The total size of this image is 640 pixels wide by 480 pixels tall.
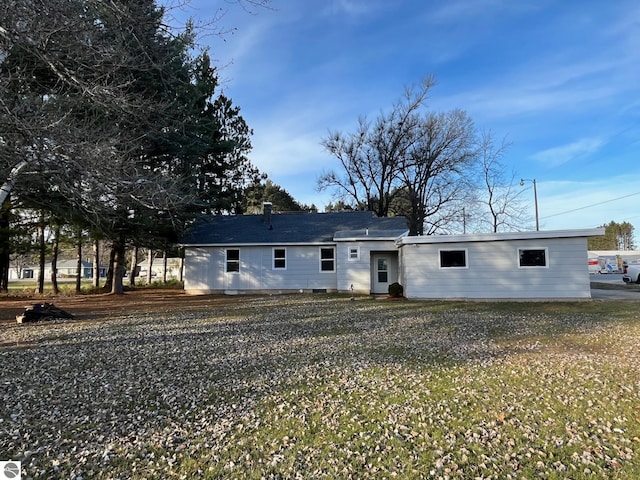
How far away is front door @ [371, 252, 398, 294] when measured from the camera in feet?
60.6

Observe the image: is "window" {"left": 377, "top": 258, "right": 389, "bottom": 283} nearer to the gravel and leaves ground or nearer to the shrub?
the shrub

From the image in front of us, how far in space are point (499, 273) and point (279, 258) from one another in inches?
403

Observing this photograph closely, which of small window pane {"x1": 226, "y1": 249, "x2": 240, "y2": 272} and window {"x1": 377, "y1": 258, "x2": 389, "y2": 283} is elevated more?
small window pane {"x1": 226, "y1": 249, "x2": 240, "y2": 272}

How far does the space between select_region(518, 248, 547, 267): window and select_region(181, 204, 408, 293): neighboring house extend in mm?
5319

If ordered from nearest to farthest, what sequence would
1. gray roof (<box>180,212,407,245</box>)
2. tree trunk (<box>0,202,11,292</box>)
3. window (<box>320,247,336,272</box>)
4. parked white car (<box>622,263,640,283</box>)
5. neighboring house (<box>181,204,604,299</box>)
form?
1. neighboring house (<box>181,204,604,299</box>)
2. tree trunk (<box>0,202,11,292</box>)
3. window (<box>320,247,336,272</box>)
4. gray roof (<box>180,212,407,245</box>)
5. parked white car (<box>622,263,640,283</box>)

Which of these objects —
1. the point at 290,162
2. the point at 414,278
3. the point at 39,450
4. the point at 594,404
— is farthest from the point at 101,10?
the point at 290,162

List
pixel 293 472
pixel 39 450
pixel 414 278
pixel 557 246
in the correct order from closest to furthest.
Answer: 1. pixel 293 472
2. pixel 39 450
3. pixel 557 246
4. pixel 414 278

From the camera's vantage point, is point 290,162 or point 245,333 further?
point 290,162

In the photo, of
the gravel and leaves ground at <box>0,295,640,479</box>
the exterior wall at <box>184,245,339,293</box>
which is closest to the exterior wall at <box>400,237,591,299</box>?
the exterior wall at <box>184,245,339,293</box>

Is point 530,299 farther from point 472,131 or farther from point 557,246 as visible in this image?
point 472,131

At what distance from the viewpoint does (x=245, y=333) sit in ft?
28.7

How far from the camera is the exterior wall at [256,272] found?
62.5 ft

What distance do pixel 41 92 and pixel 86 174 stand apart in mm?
2949

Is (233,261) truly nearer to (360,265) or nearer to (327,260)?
(327,260)
